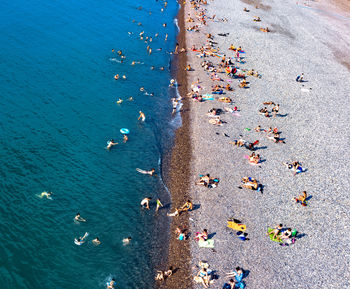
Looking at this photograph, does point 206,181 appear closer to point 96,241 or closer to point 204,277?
point 204,277

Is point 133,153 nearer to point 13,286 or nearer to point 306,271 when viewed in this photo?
point 13,286

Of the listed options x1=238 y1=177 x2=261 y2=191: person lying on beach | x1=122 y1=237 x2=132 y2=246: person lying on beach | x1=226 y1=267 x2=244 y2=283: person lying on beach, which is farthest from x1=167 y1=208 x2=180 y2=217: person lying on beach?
x1=238 y1=177 x2=261 y2=191: person lying on beach

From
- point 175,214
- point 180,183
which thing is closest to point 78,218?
point 175,214

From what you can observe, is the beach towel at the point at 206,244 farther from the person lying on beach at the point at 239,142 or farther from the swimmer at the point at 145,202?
the person lying on beach at the point at 239,142

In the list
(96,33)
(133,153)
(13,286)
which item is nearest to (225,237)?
(133,153)

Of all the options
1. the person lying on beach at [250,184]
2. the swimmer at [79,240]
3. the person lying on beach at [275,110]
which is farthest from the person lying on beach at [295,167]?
the swimmer at [79,240]

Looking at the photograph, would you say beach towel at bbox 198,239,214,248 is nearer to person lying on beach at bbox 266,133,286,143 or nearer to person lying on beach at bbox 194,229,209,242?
person lying on beach at bbox 194,229,209,242

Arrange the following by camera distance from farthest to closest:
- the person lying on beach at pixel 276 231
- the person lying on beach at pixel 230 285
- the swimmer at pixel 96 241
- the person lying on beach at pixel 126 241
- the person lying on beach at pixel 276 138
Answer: the person lying on beach at pixel 276 138 → the person lying on beach at pixel 276 231 → the person lying on beach at pixel 126 241 → the swimmer at pixel 96 241 → the person lying on beach at pixel 230 285
